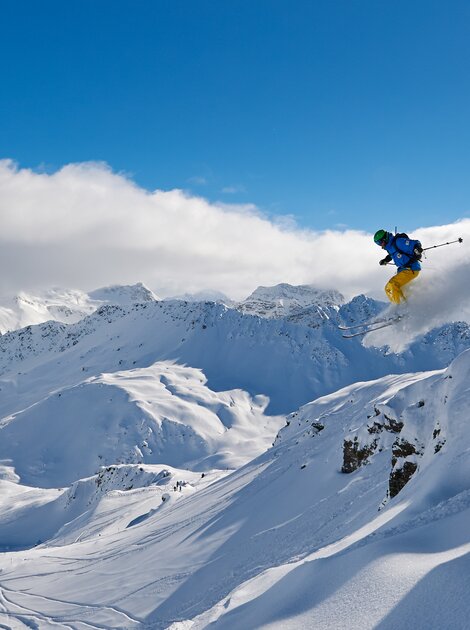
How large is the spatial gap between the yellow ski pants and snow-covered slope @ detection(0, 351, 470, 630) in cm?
286

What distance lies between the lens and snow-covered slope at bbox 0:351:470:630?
5.74 metres

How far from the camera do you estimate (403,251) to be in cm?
1489

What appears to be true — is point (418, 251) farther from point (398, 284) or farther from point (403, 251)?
point (398, 284)

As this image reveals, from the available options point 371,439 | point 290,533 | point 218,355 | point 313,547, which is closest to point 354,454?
point 371,439

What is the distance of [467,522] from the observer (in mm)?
7039

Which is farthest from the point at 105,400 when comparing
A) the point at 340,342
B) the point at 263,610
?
the point at 263,610

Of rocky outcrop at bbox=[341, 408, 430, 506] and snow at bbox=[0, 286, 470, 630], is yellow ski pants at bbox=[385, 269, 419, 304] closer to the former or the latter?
snow at bbox=[0, 286, 470, 630]

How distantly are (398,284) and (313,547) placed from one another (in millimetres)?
8017

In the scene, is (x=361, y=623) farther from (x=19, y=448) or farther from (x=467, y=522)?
(x=19, y=448)

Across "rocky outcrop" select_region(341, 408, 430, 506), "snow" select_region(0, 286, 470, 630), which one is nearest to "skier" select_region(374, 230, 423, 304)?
"snow" select_region(0, 286, 470, 630)

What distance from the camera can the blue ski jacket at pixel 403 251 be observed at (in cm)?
1479

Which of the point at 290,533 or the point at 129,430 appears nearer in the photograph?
the point at 290,533

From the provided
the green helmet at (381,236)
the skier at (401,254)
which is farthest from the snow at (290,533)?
the green helmet at (381,236)

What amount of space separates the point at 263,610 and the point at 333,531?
7711 mm
